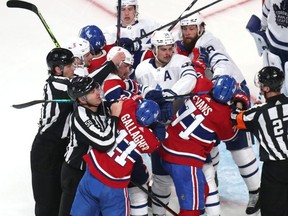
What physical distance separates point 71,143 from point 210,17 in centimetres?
312

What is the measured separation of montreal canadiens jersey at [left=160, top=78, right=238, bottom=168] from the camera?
3.67 m

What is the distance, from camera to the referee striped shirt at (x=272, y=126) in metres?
3.40

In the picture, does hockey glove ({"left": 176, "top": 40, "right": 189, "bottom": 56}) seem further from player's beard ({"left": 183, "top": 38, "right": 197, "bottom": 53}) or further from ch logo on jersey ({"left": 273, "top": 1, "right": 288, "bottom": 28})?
ch logo on jersey ({"left": 273, "top": 1, "right": 288, "bottom": 28})

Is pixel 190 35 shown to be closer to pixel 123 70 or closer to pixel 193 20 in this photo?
pixel 193 20

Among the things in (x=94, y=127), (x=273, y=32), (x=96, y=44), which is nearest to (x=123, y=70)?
(x=96, y=44)

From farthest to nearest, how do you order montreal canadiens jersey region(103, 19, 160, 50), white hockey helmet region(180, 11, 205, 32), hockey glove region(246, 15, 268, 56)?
montreal canadiens jersey region(103, 19, 160, 50) < hockey glove region(246, 15, 268, 56) < white hockey helmet region(180, 11, 205, 32)

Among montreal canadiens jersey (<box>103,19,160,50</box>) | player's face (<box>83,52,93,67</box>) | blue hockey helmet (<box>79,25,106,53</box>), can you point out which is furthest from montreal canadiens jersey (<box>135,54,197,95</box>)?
montreal canadiens jersey (<box>103,19,160,50</box>)

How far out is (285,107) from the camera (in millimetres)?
3395

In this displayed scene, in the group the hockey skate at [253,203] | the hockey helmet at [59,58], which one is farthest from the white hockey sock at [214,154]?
the hockey helmet at [59,58]

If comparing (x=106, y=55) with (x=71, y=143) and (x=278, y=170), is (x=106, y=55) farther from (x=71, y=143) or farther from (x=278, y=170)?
(x=278, y=170)

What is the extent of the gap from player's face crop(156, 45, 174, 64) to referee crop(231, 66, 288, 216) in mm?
547

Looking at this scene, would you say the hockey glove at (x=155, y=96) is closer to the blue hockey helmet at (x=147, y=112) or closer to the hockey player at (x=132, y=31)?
the blue hockey helmet at (x=147, y=112)

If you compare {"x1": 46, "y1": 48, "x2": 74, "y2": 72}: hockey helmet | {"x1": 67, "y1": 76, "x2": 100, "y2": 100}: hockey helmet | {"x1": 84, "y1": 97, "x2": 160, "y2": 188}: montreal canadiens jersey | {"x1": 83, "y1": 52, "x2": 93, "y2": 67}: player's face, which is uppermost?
{"x1": 46, "y1": 48, "x2": 74, "y2": 72}: hockey helmet

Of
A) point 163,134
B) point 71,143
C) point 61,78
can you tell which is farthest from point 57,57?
point 163,134
